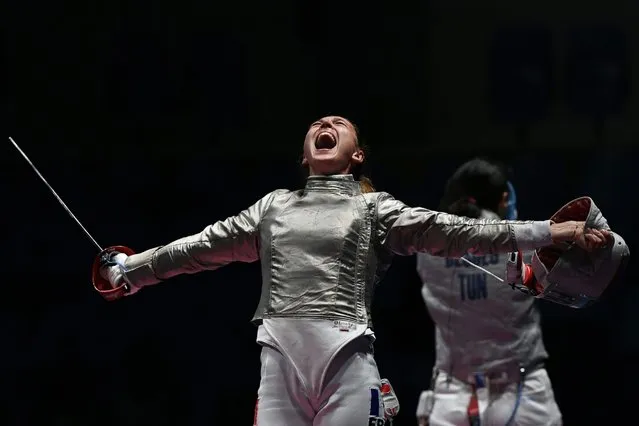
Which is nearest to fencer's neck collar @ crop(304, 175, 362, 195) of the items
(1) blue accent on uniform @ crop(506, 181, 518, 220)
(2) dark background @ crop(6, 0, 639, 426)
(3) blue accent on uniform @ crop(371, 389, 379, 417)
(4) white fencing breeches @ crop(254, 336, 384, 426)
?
(4) white fencing breeches @ crop(254, 336, 384, 426)

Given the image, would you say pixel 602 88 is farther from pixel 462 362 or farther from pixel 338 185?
pixel 338 185

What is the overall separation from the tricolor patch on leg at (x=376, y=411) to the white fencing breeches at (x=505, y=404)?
1.03 metres

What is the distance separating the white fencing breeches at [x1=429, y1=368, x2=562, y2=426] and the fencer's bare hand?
40.5 inches

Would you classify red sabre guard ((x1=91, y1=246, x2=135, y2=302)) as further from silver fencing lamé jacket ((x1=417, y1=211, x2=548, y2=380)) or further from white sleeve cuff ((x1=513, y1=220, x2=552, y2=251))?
silver fencing lamé jacket ((x1=417, y1=211, x2=548, y2=380))

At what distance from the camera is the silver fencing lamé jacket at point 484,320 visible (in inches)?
136

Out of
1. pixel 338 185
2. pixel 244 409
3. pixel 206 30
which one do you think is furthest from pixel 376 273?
pixel 206 30

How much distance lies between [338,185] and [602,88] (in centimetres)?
326

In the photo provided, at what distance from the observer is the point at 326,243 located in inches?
102

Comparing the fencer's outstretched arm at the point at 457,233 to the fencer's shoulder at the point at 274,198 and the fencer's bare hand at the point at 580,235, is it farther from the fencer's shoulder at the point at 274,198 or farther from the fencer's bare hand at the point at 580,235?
the fencer's shoulder at the point at 274,198

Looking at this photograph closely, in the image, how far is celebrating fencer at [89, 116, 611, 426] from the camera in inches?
99.0

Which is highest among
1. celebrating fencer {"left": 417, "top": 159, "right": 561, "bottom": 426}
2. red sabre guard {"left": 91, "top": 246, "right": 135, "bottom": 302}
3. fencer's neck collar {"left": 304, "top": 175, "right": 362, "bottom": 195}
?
fencer's neck collar {"left": 304, "top": 175, "right": 362, "bottom": 195}

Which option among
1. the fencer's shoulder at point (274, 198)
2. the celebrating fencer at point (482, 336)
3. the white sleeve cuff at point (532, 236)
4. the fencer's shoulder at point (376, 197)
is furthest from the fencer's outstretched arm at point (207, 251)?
the celebrating fencer at point (482, 336)

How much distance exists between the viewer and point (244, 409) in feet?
16.3

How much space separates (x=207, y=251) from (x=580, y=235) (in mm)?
946
